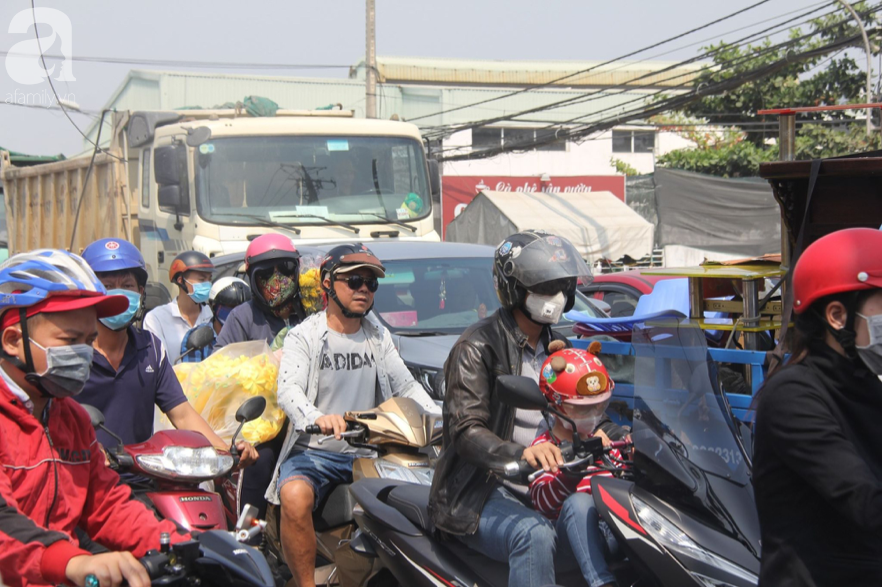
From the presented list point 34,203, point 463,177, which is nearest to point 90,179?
point 34,203

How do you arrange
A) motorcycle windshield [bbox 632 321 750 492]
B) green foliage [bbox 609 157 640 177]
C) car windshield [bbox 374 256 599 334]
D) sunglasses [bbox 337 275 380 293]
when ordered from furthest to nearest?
green foliage [bbox 609 157 640 177] < car windshield [bbox 374 256 599 334] < sunglasses [bbox 337 275 380 293] < motorcycle windshield [bbox 632 321 750 492]

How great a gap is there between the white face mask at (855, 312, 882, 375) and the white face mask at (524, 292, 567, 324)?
1.35 metres

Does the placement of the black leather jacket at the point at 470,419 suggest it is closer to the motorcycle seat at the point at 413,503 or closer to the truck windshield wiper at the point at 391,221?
the motorcycle seat at the point at 413,503

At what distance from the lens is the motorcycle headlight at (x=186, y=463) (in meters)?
3.16

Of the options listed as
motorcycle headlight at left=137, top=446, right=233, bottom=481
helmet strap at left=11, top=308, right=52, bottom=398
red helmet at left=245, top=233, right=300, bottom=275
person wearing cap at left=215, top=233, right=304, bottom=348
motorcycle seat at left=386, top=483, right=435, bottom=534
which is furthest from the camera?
red helmet at left=245, top=233, right=300, bottom=275

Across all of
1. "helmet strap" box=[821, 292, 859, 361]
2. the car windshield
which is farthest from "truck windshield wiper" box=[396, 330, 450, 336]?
"helmet strap" box=[821, 292, 859, 361]

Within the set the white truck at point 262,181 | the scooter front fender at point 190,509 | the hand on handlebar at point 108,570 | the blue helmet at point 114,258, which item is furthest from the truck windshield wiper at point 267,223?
the hand on handlebar at point 108,570

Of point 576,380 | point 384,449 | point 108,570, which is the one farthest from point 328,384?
point 108,570

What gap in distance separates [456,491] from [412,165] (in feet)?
26.0

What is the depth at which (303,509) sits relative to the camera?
4297mm

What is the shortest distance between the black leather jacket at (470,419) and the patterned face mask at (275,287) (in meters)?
2.85

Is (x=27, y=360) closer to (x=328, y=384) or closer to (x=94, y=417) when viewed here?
(x=94, y=417)

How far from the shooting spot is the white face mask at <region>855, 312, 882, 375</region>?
2133 millimetres

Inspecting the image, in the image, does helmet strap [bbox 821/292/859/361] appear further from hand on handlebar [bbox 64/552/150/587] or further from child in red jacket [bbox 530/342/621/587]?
hand on handlebar [bbox 64/552/150/587]
